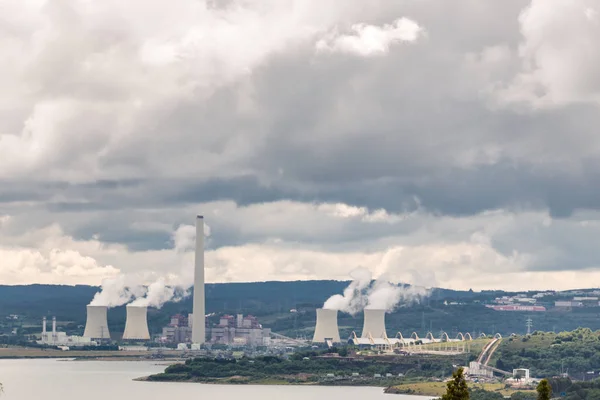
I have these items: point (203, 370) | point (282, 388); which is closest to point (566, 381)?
point (282, 388)

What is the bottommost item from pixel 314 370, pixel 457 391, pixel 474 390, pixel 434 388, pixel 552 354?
pixel 457 391

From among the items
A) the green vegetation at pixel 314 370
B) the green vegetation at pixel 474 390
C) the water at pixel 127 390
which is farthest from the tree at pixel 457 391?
the green vegetation at pixel 314 370

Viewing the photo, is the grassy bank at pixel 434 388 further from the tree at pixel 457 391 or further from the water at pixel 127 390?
the tree at pixel 457 391

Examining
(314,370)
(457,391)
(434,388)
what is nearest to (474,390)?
(434,388)

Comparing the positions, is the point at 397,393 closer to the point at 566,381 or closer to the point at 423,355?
the point at 566,381

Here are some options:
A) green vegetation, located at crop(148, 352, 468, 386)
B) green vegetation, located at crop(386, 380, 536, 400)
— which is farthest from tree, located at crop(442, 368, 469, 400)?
green vegetation, located at crop(148, 352, 468, 386)

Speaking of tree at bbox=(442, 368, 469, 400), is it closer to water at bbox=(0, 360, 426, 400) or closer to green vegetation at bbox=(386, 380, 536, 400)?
green vegetation at bbox=(386, 380, 536, 400)

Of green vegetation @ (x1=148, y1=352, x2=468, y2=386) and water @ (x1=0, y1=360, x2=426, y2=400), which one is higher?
green vegetation @ (x1=148, y1=352, x2=468, y2=386)

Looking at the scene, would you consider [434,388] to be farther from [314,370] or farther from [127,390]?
[314,370]
